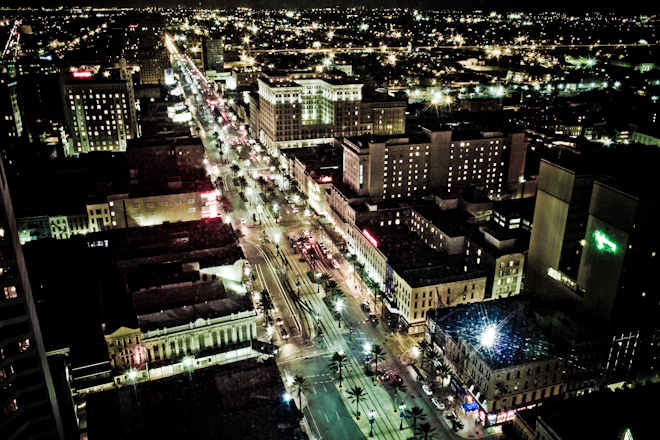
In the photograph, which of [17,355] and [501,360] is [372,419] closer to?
[501,360]

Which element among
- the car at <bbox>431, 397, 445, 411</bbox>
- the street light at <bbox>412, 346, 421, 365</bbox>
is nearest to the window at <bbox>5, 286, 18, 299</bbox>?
the car at <bbox>431, 397, 445, 411</bbox>

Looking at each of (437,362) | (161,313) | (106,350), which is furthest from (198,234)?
(437,362)

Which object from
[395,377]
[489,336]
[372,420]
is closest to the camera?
[372,420]

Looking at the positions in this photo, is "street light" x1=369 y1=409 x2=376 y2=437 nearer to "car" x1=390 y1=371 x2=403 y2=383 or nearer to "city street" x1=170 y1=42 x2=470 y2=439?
"city street" x1=170 y1=42 x2=470 y2=439

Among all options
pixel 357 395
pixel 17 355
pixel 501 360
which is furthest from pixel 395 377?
pixel 17 355

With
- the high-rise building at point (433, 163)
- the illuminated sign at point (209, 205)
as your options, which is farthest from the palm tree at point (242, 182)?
the high-rise building at point (433, 163)

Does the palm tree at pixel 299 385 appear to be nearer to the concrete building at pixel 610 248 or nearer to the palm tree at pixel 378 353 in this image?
the palm tree at pixel 378 353
